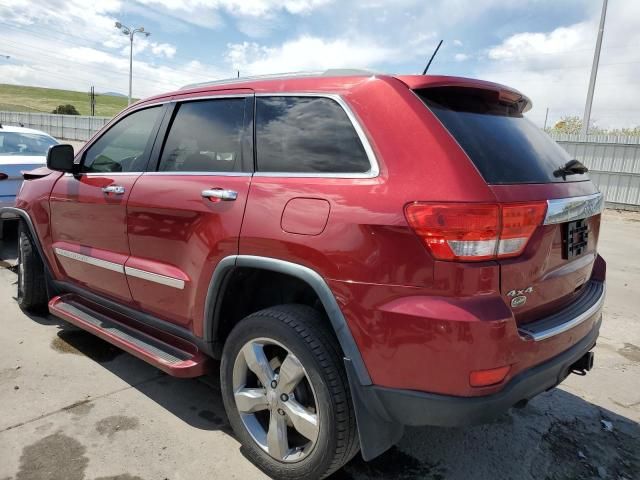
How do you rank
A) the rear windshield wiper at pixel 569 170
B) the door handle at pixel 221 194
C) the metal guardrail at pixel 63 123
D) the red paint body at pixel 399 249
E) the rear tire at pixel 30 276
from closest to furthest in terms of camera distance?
the red paint body at pixel 399 249, the rear windshield wiper at pixel 569 170, the door handle at pixel 221 194, the rear tire at pixel 30 276, the metal guardrail at pixel 63 123

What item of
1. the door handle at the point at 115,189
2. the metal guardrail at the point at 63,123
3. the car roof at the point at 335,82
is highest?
the metal guardrail at the point at 63,123

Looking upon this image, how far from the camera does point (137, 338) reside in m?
3.04

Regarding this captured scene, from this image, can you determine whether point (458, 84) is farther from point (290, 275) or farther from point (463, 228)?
point (290, 275)

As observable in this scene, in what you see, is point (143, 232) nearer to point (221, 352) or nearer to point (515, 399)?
point (221, 352)

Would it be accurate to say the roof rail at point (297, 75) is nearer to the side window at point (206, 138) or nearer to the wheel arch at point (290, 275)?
the side window at point (206, 138)

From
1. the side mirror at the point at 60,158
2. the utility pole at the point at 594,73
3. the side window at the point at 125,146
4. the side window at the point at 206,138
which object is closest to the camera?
the side window at the point at 206,138

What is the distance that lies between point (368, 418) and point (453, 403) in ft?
1.19

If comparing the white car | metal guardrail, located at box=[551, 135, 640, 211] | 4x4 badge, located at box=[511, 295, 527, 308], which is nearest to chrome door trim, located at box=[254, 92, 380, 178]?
4x4 badge, located at box=[511, 295, 527, 308]

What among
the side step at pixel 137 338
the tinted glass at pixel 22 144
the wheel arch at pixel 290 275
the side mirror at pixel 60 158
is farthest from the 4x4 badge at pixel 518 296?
the tinted glass at pixel 22 144

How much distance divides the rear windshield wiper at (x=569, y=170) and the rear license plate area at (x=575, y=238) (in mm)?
233

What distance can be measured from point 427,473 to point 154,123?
2579 mm

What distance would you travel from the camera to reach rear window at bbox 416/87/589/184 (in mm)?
2035

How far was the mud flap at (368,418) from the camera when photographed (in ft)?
6.50

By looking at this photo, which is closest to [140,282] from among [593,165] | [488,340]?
[488,340]
